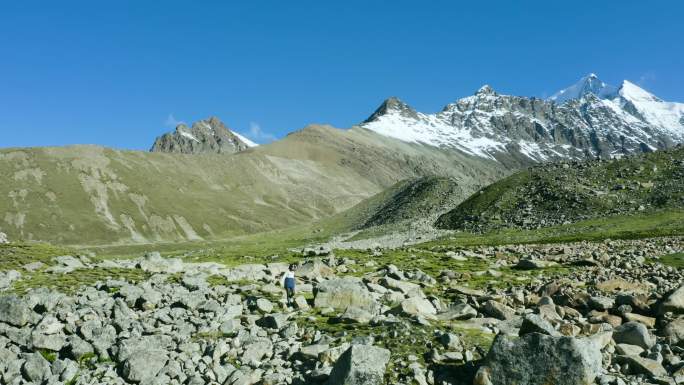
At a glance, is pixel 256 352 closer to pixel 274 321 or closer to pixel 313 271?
pixel 274 321

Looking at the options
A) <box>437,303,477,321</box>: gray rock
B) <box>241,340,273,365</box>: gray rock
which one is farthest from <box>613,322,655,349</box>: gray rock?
<box>241,340,273,365</box>: gray rock

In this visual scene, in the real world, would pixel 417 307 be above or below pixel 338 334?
above

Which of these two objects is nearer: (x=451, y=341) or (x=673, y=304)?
(x=451, y=341)

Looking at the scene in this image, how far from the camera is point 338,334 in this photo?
20.9 meters

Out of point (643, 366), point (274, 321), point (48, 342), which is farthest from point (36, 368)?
point (643, 366)

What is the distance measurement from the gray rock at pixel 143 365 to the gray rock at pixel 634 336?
1810cm

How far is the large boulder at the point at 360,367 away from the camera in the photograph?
15.5 m

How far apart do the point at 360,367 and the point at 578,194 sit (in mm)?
88168

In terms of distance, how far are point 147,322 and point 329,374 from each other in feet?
37.5

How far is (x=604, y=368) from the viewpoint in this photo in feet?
55.5

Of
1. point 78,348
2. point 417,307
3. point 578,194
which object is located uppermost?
point 578,194

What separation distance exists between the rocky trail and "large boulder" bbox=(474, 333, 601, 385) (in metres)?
0.03

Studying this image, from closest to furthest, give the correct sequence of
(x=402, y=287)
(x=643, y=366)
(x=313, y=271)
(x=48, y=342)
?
(x=643, y=366), (x=48, y=342), (x=402, y=287), (x=313, y=271)

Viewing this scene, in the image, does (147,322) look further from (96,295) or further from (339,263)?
(339,263)
